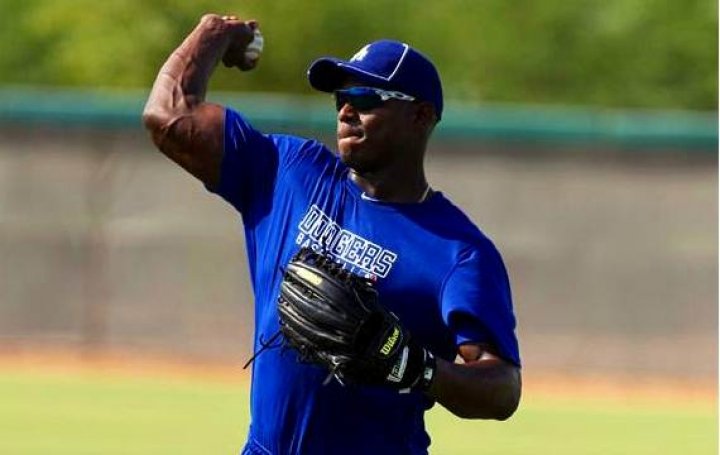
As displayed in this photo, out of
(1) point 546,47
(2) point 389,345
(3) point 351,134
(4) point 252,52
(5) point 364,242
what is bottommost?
(2) point 389,345

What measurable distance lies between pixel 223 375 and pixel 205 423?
149 inches

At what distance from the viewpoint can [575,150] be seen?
1603cm

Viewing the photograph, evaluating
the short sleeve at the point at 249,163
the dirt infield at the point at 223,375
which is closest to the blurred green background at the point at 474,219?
the dirt infield at the point at 223,375

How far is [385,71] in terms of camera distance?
4590 millimetres

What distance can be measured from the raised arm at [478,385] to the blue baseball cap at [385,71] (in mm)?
779

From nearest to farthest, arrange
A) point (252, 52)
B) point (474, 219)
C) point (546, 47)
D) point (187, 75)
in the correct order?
1. point (187, 75)
2. point (252, 52)
3. point (474, 219)
4. point (546, 47)

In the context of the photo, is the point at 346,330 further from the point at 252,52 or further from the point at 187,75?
the point at 252,52

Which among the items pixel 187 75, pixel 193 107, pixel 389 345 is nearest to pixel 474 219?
pixel 187 75

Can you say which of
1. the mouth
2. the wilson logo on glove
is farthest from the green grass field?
the wilson logo on glove

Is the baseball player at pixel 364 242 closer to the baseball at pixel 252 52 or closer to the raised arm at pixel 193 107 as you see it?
the raised arm at pixel 193 107

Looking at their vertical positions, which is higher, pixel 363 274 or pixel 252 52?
pixel 252 52

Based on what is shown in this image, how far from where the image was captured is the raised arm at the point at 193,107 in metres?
4.71

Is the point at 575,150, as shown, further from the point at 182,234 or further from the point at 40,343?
the point at 40,343

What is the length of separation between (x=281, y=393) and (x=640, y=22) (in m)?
21.1
